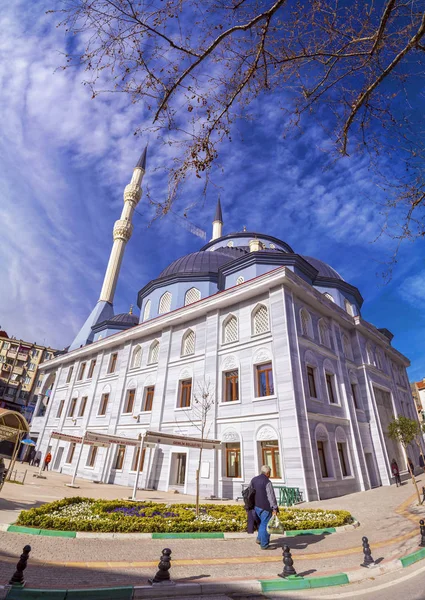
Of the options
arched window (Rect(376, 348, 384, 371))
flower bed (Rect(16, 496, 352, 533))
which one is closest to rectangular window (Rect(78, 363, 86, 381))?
flower bed (Rect(16, 496, 352, 533))

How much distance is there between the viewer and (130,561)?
16.7 ft

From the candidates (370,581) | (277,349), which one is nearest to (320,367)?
(277,349)

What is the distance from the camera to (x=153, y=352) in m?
21.6

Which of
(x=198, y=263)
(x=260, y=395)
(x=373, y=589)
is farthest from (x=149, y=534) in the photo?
(x=198, y=263)

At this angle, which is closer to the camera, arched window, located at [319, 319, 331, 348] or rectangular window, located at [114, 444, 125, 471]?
arched window, located at [319, 319, 331, 348]

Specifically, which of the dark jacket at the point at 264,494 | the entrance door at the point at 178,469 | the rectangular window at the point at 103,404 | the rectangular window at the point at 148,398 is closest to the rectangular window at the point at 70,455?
the rectangular window at the point at 103,404

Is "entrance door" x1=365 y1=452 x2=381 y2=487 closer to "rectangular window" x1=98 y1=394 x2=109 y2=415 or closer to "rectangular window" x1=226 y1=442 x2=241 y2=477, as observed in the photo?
"rectangular window" x1=226 y1=442 x2=241 y2=477

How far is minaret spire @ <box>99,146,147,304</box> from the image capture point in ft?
119

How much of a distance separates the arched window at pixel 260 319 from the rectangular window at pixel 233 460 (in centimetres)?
555

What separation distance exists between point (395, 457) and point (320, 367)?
946 centimetres

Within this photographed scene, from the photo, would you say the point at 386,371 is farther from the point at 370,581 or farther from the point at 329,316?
the point at 370,581

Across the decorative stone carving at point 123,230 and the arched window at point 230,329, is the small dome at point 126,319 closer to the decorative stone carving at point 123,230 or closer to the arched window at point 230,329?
the decorative stone carving at point 123,230

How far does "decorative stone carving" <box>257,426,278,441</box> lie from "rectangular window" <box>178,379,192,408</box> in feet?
16.0

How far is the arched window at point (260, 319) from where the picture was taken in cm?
1644
